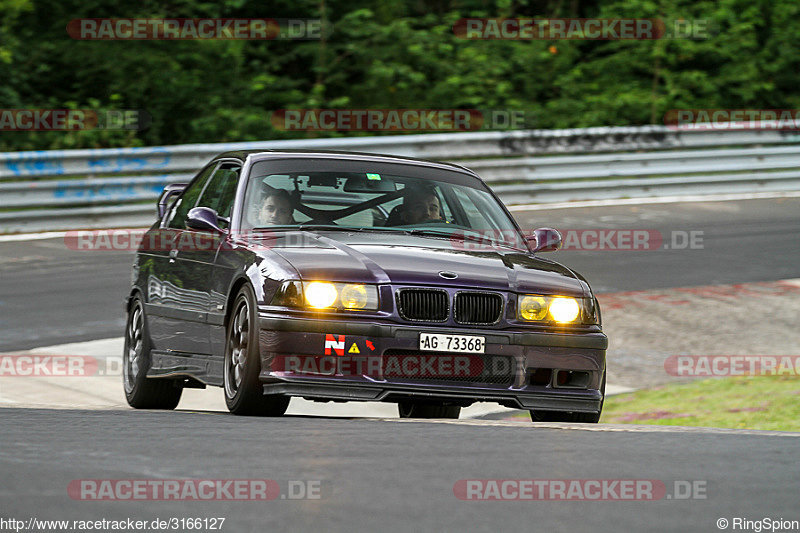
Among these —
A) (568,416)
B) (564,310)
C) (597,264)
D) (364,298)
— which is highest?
(364,298)

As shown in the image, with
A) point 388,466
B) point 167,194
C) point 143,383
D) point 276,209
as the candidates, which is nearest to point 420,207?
point 276,209

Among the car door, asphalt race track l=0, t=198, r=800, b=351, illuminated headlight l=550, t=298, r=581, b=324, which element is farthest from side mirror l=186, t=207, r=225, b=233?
asphalt race track l=0, t=198, r=800, b=351

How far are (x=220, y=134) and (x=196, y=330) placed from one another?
14.1 meters

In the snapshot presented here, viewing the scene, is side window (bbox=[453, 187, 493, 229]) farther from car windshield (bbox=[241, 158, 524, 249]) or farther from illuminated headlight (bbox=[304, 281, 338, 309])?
illuminated headlight (bbox=[304, 281, 338, 309])

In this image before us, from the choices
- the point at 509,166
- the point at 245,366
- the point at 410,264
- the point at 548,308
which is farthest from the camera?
the point at 509,166

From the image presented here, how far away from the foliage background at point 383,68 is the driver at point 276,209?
13108mm

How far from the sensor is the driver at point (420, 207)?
8719mm

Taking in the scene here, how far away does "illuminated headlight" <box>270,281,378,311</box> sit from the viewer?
7.35 metres

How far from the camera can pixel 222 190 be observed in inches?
356

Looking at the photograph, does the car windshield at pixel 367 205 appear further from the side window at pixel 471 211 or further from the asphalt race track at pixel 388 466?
the asphalt race track at pixel 388 466

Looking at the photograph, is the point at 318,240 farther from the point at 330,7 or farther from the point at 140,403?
the point at 330,7

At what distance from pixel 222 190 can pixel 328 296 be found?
6.22ft

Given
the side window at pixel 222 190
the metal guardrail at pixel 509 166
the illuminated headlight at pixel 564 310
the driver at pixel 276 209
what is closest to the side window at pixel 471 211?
the driver at pixel 276 209

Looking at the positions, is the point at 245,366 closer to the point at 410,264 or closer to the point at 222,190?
the point at 410,264
